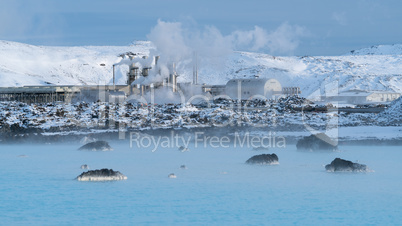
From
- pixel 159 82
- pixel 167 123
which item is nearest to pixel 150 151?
pixel 167 123

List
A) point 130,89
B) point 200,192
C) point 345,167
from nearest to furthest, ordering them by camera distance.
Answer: point 200,192 → point 345,167 → point 130,89

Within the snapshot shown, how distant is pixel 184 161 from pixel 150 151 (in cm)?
616

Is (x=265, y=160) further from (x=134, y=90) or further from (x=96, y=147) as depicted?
(x=134, y=90)

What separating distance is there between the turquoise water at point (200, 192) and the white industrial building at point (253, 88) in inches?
2558

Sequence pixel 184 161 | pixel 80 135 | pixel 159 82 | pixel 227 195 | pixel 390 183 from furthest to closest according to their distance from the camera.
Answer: pixel 159 82 < pixel 80 135 < pixel 184 161 < pixel 390 183 < pixel 227 195

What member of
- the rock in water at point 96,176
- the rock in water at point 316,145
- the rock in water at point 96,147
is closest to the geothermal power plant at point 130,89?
the rock in water at point 96,147

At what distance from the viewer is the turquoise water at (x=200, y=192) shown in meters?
18.9

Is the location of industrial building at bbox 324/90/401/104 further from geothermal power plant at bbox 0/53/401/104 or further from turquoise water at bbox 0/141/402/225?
turquoise water at bbox 0/141/402/225

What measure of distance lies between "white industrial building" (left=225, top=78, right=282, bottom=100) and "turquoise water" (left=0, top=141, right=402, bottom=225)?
6498 centimetres

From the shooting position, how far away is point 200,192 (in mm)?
22906

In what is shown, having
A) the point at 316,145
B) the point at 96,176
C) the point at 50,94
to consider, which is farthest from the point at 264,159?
the point at 50,94

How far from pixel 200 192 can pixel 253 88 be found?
7795cm

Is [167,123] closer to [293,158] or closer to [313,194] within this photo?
[293,158]

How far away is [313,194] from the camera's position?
2255 cm
